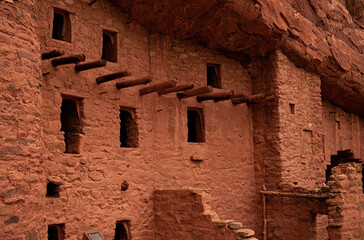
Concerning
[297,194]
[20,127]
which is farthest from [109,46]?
[297,194]

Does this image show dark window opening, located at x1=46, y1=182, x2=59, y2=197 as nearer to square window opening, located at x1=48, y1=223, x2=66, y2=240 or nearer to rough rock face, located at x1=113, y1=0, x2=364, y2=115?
square window opening, located at x1=48, y1=223, x2=66, y2=240

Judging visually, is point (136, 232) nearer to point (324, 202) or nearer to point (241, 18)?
point (324, 202)

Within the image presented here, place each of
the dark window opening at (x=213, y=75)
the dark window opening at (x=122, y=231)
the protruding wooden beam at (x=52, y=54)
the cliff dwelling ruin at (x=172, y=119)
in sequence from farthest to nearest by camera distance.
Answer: the dark window opening at (x=213, y=75) → the dark window opening at (x=122, y=231) → the protruding wooden beam at (x=52, y=54) → the cliff dwelling ruin at (x=172, y=119)

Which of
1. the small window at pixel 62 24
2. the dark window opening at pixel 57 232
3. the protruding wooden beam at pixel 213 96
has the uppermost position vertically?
the small window at pixel 62 24

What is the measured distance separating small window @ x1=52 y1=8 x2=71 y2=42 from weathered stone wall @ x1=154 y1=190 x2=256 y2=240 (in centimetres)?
393

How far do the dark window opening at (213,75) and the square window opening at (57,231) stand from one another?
232 inches

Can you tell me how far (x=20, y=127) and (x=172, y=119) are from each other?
17.1ft

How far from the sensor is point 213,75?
12797 mm

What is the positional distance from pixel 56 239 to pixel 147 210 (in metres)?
2.25

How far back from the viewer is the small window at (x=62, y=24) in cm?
930

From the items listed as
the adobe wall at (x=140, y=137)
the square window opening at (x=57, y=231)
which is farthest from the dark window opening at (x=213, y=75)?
the square window opening at (x=57, y=231)

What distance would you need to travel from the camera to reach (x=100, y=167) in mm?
9367

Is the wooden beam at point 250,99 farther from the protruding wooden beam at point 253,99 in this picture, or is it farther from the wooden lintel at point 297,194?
the wooden lintel at point 297,194

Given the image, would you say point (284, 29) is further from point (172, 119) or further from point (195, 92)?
point (172, 119)
